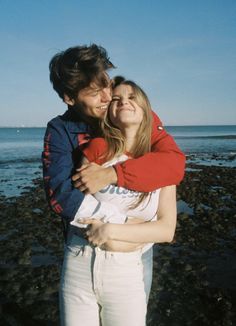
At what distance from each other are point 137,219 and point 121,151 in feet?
1.98

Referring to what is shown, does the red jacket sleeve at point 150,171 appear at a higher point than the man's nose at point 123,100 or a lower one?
lower

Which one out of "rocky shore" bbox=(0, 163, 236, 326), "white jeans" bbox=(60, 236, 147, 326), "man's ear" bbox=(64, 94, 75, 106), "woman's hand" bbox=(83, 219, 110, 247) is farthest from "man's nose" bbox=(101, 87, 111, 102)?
"rocky shore" bbox=(0, 163, 236, 326)

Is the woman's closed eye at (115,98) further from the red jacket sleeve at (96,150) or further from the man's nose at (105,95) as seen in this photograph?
the red jacket sleeve at (96,150)

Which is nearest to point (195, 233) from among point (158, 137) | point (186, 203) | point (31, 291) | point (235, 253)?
point (235, 253)

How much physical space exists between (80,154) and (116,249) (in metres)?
0.91

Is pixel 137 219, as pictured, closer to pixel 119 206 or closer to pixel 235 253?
pixel 119 206

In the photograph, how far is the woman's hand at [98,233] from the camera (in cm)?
258

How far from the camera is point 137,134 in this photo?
9.98ft

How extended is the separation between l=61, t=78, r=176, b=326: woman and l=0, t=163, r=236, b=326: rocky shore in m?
4.09

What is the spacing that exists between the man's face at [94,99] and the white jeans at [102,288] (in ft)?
3.71

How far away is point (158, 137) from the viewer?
311cm

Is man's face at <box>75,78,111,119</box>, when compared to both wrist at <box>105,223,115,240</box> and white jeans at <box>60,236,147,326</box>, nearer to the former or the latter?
wrist at <box>105,223,115,240</box>

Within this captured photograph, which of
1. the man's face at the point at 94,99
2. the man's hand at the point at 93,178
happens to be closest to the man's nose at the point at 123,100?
the man's face at the point at 94,99

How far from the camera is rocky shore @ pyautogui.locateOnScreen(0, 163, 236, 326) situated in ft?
22.0
